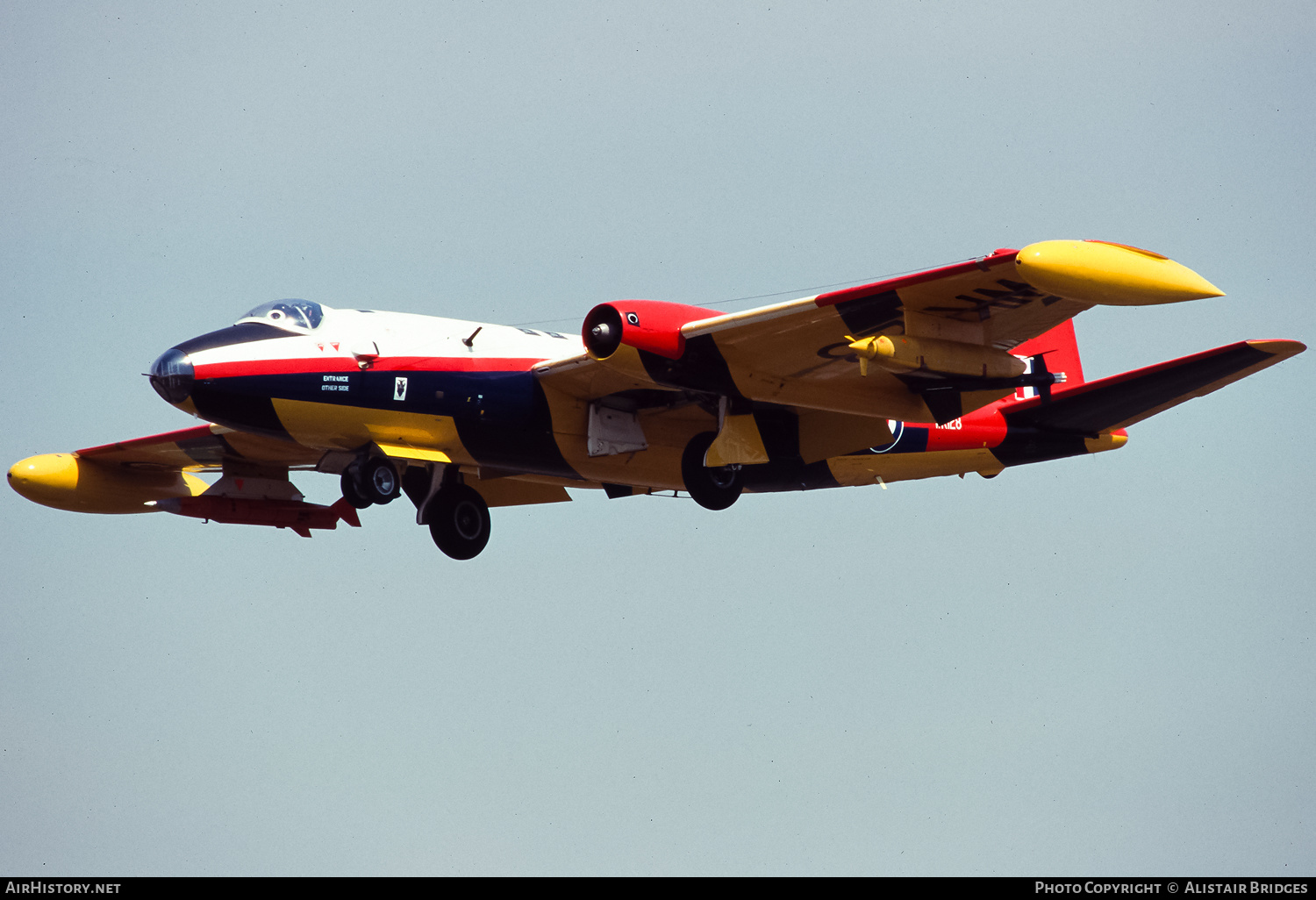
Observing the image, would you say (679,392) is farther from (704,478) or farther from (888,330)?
(888,330)

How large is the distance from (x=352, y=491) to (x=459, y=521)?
3013 mm

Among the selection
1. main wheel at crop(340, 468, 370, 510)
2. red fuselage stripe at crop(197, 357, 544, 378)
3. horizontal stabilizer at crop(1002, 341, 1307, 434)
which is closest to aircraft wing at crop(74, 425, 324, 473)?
main wheel at crop(340, 468, 370, 510)

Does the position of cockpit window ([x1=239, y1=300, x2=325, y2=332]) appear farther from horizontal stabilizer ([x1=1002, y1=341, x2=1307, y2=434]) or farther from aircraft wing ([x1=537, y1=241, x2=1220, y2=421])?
horizontal stabilizer ([x1=1002, y1=341, x2=1307, y2=434])

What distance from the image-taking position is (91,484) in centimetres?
2753

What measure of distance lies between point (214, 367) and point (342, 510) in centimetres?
744

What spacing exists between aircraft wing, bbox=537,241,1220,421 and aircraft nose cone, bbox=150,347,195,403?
516 centimetres

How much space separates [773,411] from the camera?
24094 mm

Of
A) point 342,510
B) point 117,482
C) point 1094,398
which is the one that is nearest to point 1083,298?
point 1094,398

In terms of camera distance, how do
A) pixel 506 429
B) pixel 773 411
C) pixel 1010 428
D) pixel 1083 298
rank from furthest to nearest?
pixel 1010 428 < pixel 773 411 < pixel 506 429 < pixel 1083 298

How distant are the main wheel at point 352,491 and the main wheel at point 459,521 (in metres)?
2.54

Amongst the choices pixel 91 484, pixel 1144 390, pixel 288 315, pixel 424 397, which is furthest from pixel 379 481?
pixel 1144 390

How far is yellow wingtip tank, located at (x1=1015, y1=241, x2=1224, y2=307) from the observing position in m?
16.9

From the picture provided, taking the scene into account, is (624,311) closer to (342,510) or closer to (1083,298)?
(1083,298)

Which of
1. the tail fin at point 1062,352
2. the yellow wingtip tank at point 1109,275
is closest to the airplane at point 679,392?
the yellow wingtip tank at point 1109,275
